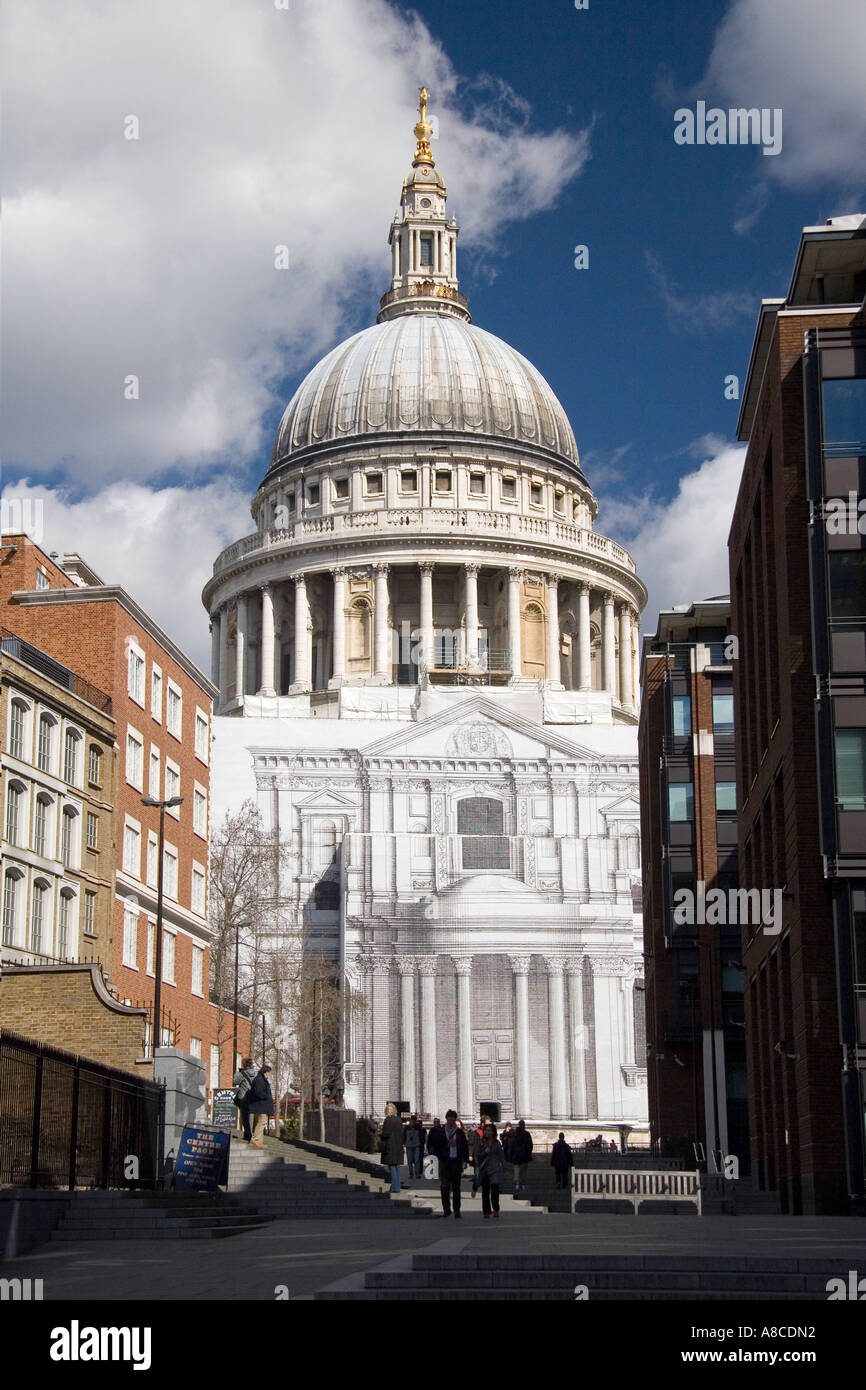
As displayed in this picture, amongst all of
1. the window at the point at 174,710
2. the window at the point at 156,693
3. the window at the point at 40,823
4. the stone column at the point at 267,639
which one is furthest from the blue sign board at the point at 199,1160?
the stone column at the point at 267,639

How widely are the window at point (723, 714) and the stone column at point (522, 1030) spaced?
3079 centimetres

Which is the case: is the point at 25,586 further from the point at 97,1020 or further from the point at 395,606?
the point at 395,606

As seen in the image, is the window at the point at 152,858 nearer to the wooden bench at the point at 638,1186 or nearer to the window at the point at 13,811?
the window at the point at 13,811

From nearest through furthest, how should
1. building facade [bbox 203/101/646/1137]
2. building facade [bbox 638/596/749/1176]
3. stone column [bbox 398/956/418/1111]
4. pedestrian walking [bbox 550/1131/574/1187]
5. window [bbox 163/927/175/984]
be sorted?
pedestrian walking [bbox 550/1131/574/1187]
building facade [bbox 638/596/749/1176]
window [bbox 163/927/175/984]
stone column [bbox 398/956/418/1111]
building facade [bbox 203/101/646/1137]

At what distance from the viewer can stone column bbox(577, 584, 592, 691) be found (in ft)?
431

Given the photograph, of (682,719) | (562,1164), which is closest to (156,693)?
(682,719)

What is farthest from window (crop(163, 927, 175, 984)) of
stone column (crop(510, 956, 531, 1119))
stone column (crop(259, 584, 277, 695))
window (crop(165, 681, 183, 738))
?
stone column (crop(259, 584, 277, 695))

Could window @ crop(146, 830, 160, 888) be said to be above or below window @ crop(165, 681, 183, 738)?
below

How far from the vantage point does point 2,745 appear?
49.6 meters

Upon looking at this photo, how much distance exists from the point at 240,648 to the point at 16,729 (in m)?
83.5

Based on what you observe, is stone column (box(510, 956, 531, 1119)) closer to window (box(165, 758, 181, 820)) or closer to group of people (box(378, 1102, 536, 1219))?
window (box(165, 758, 181, 820))

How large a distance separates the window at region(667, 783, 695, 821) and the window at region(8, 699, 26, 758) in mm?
22344

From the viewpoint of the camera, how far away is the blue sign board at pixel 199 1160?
3347 cm
